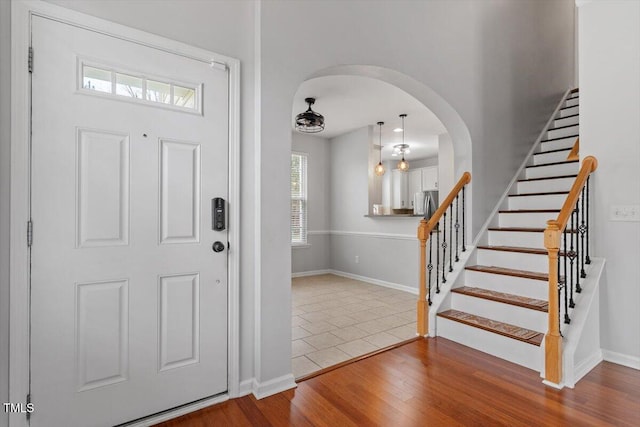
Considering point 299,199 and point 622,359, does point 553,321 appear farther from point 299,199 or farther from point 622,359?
point 299,199

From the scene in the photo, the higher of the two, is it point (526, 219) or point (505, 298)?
point (526, 219)

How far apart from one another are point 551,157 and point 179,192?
4.36 m

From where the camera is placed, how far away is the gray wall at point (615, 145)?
8.54 feet

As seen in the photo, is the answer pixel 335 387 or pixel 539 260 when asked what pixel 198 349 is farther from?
pixel 539 260

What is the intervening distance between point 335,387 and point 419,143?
6.01 m

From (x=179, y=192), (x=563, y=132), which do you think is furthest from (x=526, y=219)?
(x=179, y=192)

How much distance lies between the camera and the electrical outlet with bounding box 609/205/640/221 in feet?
8.50

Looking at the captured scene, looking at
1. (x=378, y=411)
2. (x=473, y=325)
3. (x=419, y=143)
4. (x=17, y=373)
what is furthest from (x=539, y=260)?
(x=419, y=143)

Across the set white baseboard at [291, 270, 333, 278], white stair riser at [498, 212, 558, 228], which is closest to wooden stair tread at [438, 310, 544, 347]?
white stair riser at [498, 212, 558, 228]

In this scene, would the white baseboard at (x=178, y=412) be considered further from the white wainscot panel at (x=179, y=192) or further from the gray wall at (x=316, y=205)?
the gray wall at (x=316, y=205)

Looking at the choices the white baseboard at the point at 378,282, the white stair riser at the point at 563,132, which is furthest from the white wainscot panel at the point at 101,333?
the white stair riser at the point at 563,132

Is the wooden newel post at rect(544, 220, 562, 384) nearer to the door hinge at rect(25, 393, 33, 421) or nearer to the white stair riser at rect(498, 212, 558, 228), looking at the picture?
the white stair riser at rect(498, 212, 558, 228)

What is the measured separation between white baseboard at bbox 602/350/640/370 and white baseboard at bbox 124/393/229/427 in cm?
295

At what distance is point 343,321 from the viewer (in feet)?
12.2
